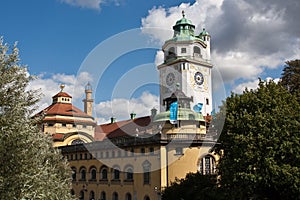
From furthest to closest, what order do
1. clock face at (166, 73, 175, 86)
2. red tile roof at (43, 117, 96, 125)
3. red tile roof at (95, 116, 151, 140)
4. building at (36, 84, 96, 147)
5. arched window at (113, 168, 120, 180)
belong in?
clock face at (166, 73, 175, 86)
red tile roof at (43, 117, 96, 125)
building at (36, 84, 96, 147)
red tile roof at (95, 116, 151, 140)
arched window at (113, 168, 120, 180)

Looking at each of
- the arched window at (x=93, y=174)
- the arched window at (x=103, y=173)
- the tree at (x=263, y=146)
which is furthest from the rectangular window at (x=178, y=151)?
the arched window at (x=93, y=174)

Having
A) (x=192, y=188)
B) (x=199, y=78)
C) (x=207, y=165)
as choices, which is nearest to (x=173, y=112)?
(x=207, y=165)

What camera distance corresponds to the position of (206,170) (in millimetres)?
45406

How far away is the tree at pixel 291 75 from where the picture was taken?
35106mm

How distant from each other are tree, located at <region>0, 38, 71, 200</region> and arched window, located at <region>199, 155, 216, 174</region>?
33031 mm

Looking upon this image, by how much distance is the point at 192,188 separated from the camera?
123ft

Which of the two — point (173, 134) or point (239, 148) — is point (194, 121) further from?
point (239, 148)

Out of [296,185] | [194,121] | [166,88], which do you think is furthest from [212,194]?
[166,88]

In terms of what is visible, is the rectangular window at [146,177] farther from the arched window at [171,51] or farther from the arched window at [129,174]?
the arched window at [171,51]

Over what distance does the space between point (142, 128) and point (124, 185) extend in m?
9.86

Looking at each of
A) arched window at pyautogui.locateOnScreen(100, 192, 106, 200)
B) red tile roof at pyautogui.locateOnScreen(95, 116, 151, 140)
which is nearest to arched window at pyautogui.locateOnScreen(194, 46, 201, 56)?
red tile roof at pyautogui.locateOnScreen(95, 116, 151, 140)

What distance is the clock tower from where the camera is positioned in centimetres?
7694

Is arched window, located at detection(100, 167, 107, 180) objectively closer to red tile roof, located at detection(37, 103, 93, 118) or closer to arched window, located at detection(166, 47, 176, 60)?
red tile roof, located at detection(37, 103, 93, 118)

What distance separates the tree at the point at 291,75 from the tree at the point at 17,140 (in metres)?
28.0
